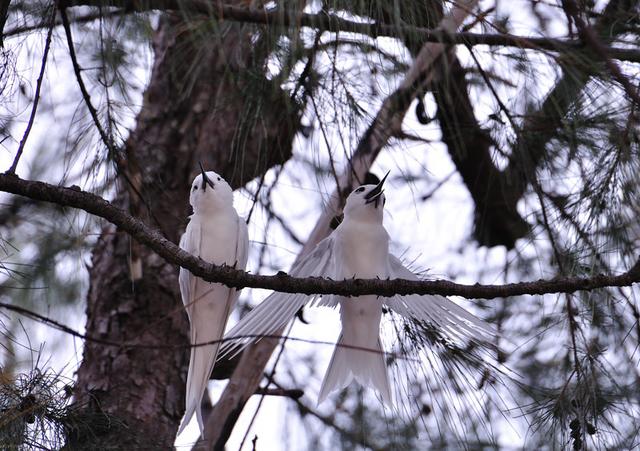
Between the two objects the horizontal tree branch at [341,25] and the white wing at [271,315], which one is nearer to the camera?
the horizontal tree branch at [341,25]

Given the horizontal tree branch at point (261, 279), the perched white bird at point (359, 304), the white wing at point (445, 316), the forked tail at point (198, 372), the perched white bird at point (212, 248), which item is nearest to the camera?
the horizontal tree branch at point (261, 279)

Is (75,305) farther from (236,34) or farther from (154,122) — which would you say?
(236,34)

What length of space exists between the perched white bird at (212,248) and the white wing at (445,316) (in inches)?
24.8

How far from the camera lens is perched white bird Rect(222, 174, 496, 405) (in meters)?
2.63

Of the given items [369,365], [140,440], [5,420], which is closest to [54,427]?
[5,420]

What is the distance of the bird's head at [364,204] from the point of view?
111 inches

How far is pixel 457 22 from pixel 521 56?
22cm

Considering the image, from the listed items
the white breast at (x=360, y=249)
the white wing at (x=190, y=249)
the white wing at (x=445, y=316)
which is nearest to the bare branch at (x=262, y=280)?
the white wing at (x=445, y=316)

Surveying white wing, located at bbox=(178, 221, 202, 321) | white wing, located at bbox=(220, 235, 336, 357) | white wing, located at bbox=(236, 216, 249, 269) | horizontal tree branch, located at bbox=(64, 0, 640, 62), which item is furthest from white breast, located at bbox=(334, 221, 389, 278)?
horizontal tree branch, located at bbox=(64, 0, 640, 62)

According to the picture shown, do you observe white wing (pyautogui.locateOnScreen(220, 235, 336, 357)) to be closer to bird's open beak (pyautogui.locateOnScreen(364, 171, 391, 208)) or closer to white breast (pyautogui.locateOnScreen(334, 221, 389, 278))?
white breast (pyautogui.locateOnScreen(334, 221, 389, 278))

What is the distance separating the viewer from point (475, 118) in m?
3.30

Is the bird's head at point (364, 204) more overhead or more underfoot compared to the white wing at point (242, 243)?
more overhead

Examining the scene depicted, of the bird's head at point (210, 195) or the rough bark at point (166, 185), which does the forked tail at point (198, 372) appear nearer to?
the rough bark at point (166, 185)

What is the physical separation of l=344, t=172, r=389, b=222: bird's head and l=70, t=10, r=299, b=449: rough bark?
0.31 meters
